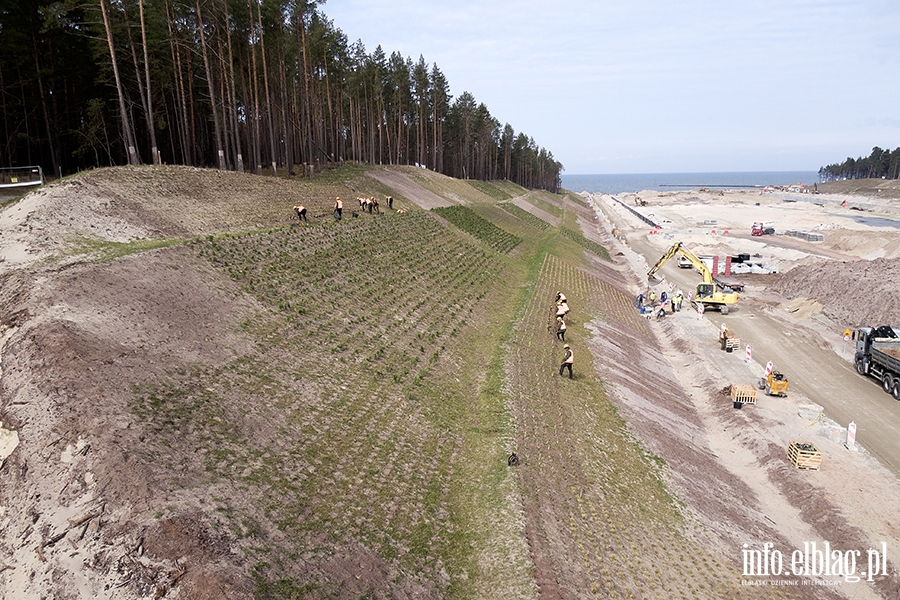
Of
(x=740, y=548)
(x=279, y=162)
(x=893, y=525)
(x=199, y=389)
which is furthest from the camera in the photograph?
(x=279, y=162)

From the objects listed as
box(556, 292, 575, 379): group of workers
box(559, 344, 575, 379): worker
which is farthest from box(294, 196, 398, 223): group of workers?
box(559, 344, 575, 379): worker

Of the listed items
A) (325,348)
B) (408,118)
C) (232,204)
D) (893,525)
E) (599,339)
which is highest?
(408,118)

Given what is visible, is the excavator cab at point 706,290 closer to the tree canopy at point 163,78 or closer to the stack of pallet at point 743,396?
the stack of pallet at point 743,396

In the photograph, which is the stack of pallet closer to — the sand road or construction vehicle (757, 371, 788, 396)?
construction vehicle (757, 371, 788, 396)

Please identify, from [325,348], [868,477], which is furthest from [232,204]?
[868,477]

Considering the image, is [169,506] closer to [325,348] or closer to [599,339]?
[325,348]

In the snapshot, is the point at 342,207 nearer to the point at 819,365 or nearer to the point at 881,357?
the point at 819,365

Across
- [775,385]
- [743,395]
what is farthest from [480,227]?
[743,395]
